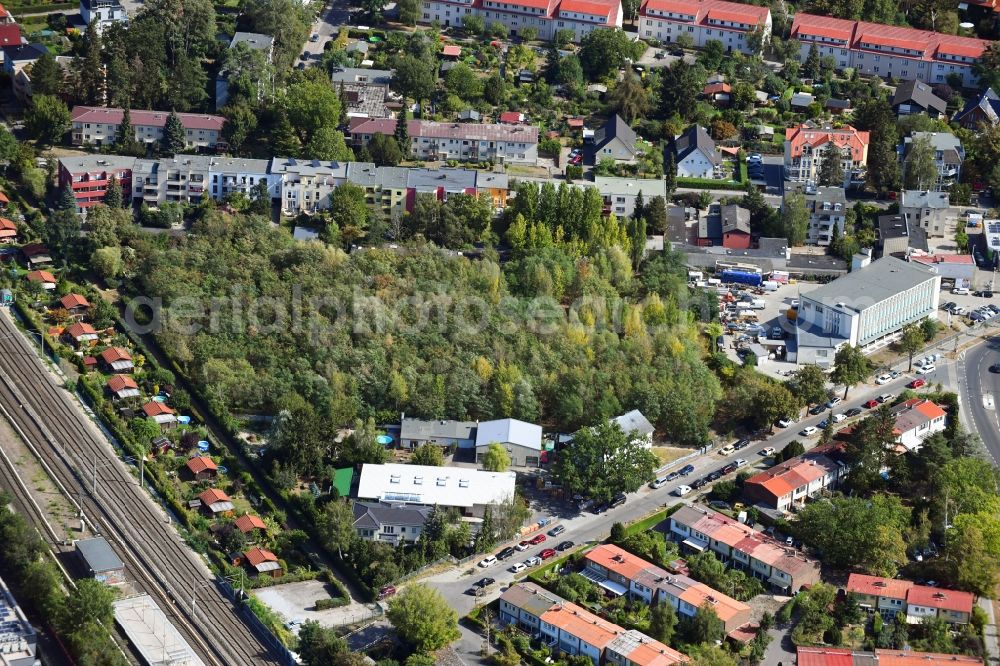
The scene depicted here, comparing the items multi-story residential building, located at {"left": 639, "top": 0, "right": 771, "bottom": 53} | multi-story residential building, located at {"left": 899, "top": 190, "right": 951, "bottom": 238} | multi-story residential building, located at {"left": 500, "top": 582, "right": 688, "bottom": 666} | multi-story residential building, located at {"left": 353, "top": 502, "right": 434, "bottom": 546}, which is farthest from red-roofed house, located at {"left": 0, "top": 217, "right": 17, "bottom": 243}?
multi-story residential building, located at {"left": 899, "top": 190, "right": 951, "bottom": 238}

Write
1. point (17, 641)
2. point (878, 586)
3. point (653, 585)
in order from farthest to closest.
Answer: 1. point (878, 586)
2. point (653, 585)
3. point (17, 641)

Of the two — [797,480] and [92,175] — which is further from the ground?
[92,175]

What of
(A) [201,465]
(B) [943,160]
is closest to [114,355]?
(A) [201,465]

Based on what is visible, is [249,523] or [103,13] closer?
[249,523]

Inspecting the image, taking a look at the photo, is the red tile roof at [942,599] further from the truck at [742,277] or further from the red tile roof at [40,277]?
the red tile roof at [40,277]

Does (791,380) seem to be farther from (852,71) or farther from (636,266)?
(852,71)

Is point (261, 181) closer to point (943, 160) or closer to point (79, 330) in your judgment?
point (79, 330)

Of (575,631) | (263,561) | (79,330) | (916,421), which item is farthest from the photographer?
(79,330)
